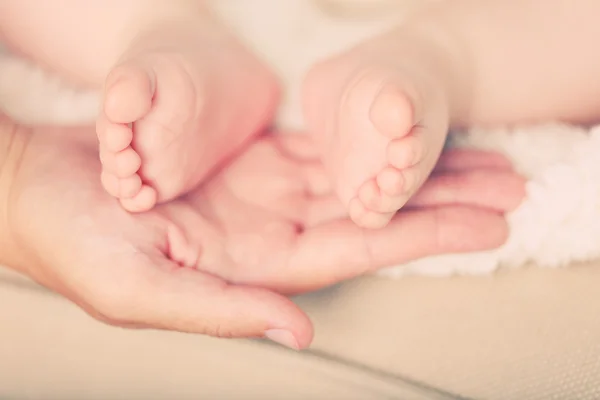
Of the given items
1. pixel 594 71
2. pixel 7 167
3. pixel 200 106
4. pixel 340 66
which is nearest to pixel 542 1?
pixel 594 71

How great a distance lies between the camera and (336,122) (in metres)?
0.48

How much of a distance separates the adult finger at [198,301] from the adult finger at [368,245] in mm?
41

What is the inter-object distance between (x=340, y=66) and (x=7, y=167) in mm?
287

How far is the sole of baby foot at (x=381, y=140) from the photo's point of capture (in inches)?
16.5

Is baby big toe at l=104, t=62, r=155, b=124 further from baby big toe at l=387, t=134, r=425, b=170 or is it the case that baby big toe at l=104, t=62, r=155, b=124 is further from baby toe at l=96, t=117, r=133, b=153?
baby big toe at l=387, t=134, r=425, b=170

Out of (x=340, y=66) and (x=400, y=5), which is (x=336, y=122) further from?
(x=400, y=5)

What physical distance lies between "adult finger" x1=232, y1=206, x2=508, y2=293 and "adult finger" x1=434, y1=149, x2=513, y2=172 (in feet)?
0.21

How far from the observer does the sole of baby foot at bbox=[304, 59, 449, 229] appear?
1.37ft

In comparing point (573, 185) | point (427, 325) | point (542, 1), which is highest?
point (542, 1)

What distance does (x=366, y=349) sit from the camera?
57cm

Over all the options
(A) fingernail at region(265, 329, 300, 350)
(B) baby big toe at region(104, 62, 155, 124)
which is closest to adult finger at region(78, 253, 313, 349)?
(A) fingernail at region(265, 329, 300, 350)

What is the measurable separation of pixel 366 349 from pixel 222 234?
0.51 feet

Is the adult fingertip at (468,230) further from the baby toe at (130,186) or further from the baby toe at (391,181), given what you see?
the baby toe at (130,186)

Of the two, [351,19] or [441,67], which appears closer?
[441,67]
